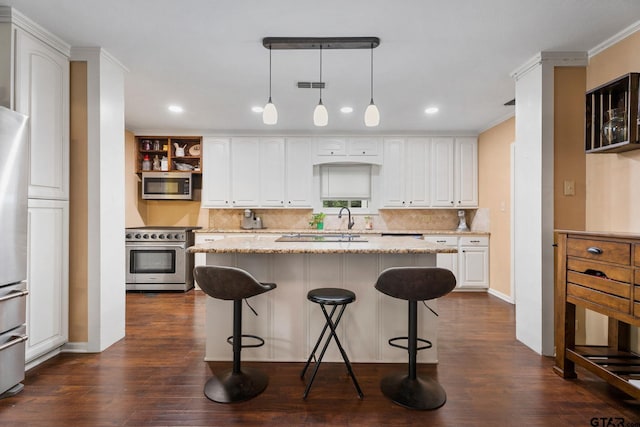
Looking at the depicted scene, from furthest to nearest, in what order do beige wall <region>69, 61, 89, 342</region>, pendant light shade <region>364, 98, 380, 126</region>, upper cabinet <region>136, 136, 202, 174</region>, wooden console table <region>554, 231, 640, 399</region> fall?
upper cabinet <region>136, 136, 202, 174</region>
beige wall <region>69, 61, 89, 342</region>
pendant light shade <region>364, 98, 380, 126</region>
wooden console table <region>554, 231, 640, 399</region>

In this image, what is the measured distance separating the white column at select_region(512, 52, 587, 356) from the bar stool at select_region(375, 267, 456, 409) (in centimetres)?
120

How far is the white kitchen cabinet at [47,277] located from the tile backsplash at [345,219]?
295cm

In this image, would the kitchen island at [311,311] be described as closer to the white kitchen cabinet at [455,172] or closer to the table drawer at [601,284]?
the table drawer at [601,284]

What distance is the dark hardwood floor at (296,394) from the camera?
6.20ft

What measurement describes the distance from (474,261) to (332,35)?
3.82 meters

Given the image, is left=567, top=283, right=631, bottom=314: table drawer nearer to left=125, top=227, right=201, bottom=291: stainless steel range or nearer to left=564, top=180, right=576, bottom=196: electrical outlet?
left=564, top=180, right=576, bottom=196: electrical outlet

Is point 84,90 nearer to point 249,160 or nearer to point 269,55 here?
point 269,55

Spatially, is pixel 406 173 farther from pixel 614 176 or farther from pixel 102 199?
pixel 102 199

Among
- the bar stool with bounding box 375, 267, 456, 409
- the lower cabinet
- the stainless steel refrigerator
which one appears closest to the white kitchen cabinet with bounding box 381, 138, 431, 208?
the lower cabinet

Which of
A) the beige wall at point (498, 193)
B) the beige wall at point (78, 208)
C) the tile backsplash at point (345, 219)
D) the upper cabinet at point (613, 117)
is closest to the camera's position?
the upper cabinet at point (613, 117)

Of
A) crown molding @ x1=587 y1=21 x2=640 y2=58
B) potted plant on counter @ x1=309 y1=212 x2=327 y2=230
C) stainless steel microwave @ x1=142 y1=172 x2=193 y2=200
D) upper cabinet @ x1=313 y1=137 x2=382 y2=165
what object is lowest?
potted plant on counter @ x1=309 y1=212 x2=327 y2=230

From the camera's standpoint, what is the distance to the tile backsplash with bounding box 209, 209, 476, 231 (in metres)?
5.60

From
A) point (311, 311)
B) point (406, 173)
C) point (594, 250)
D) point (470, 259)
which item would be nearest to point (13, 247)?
point (311, 311)

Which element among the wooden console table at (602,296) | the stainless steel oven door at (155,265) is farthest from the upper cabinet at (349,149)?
the wooden console table at (602,296)
